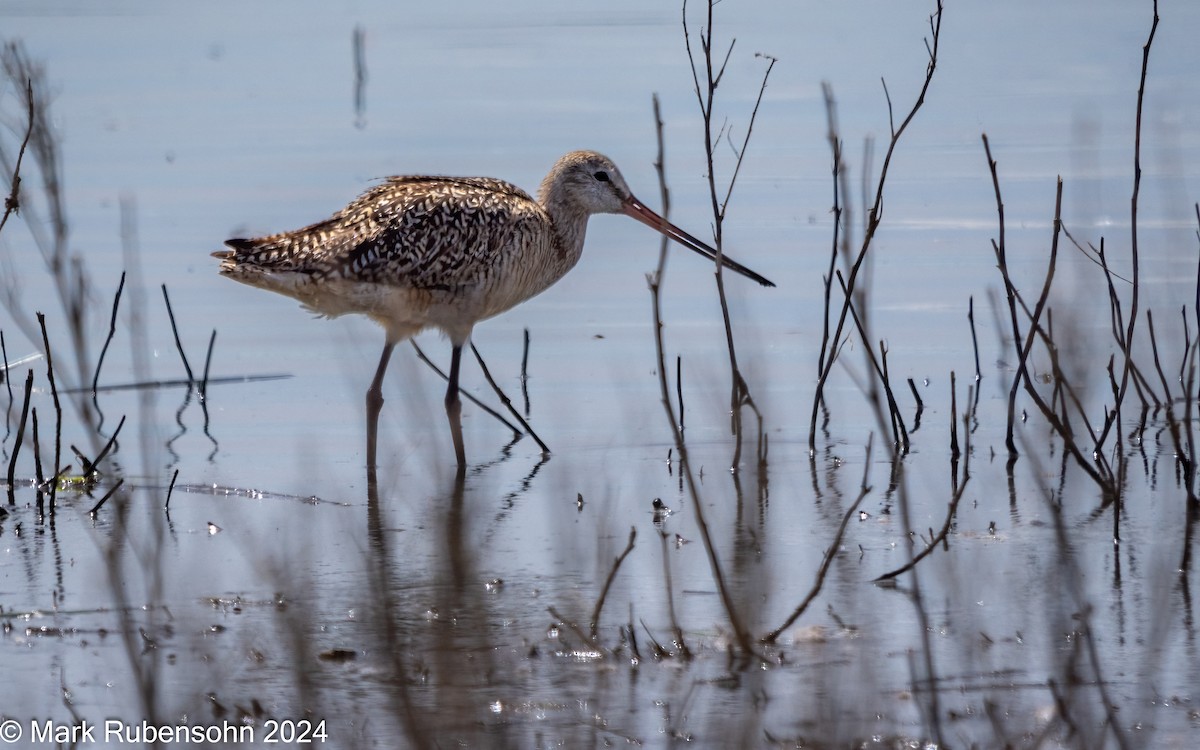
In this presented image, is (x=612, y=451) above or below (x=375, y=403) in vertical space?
below

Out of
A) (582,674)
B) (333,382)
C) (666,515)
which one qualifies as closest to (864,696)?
(582,674)

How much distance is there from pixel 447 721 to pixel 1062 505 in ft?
8.22

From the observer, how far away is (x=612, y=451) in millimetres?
6926

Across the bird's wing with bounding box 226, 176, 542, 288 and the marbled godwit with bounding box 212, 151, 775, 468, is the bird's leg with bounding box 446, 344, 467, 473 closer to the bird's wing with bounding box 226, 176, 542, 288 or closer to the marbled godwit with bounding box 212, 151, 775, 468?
the marbled godwit with bounding box 212, 151, 775, 468

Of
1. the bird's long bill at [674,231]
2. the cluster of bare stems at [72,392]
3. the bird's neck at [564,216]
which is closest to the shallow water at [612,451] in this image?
the cluster of bare stems at [72,392]

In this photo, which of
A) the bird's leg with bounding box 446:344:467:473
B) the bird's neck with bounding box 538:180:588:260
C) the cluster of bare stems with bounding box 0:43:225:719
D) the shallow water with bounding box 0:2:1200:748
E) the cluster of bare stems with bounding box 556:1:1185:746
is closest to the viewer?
the cluster of bare stems with bounding box 0:43:225:719

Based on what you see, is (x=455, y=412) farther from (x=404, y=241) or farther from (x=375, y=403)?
(x=404, y=241)

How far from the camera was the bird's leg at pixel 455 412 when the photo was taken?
6945 mm

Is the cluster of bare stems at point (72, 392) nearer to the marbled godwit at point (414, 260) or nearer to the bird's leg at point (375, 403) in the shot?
the marbled godwit at point (414, 260)

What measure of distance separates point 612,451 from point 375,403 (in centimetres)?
109

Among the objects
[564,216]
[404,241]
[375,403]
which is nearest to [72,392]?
[375,403]

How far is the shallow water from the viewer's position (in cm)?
423

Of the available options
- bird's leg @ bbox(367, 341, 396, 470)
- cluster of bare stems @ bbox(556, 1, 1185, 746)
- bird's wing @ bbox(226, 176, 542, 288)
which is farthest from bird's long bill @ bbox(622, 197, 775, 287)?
bird's leg @ bbox(367, 341, 396, 470)

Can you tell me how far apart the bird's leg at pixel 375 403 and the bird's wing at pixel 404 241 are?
468mm
